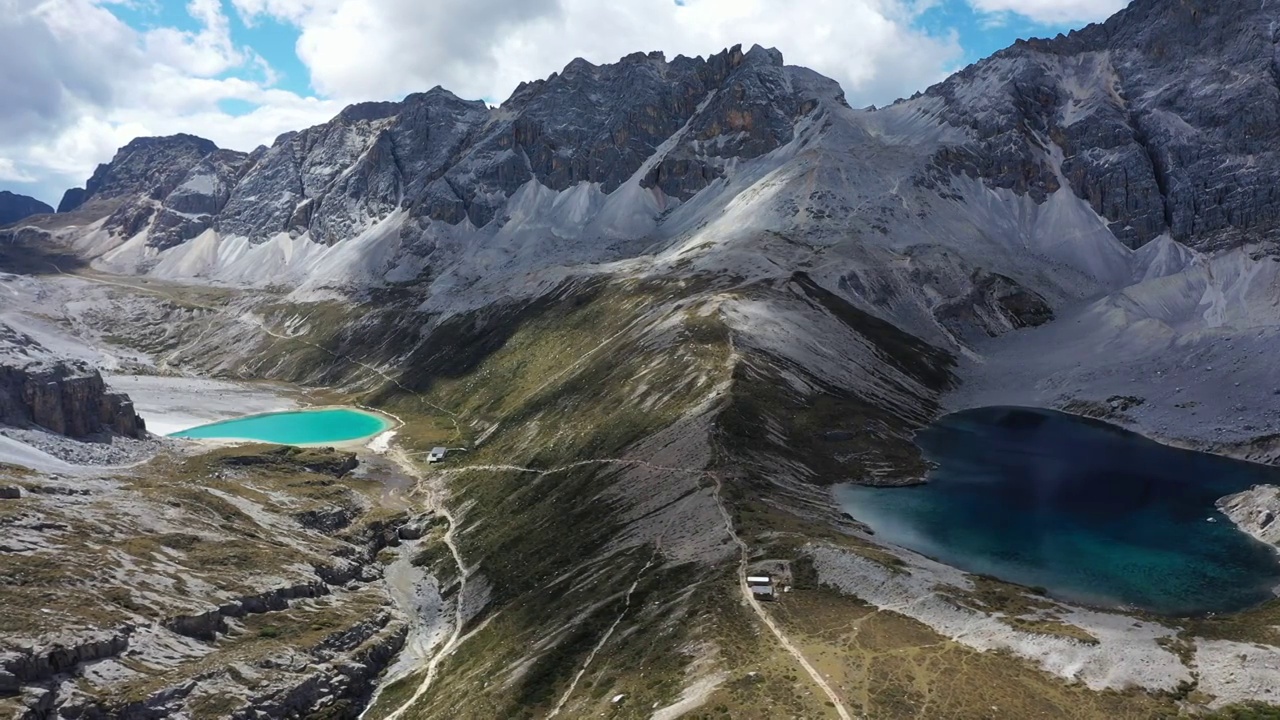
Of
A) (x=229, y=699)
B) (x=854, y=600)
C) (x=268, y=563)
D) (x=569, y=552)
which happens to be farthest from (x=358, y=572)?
(x=854, y=600)

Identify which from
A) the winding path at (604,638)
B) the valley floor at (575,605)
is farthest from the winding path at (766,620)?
the winding path at (604,638)

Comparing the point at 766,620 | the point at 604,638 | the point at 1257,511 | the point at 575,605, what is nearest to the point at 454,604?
the point at 575,605

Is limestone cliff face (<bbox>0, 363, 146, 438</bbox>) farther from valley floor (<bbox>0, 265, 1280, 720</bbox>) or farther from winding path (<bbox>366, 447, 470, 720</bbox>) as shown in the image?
winding path (<bbox>366, 447, 470, 720</bbox>)

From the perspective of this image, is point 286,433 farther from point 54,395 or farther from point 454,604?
point 454,604

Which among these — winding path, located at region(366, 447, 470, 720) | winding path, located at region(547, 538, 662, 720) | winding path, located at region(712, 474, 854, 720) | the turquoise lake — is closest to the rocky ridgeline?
winding path, located at region(366, 447, 470, 720)

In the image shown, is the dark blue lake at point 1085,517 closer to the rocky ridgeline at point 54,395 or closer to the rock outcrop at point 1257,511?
the rock outcrop at point 1257,511

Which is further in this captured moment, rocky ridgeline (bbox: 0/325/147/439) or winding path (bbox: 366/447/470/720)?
rocky ridgeline (bbox: 0/325/147/439)
